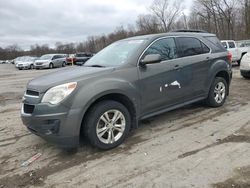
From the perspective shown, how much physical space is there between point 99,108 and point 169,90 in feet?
5.19

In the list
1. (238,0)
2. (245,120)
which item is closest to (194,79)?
(245,120)

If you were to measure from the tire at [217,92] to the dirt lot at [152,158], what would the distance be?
623mm

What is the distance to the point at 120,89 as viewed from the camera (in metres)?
4.51

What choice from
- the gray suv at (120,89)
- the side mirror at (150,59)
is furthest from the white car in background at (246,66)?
the side mirror at (150,59)

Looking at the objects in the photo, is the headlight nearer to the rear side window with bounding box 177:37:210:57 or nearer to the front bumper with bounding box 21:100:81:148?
the front bumper with bounding box 21:100:81:148

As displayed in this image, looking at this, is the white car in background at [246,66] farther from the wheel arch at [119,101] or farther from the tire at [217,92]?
the wheel arch at [119,101]

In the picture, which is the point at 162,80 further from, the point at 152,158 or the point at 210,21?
the point at 210,21

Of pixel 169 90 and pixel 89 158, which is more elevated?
pixel 169 90

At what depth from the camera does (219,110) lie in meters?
6.46

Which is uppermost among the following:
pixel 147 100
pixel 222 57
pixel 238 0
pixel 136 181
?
pixel 238 0

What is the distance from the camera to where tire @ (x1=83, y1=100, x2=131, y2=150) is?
13.9 feet

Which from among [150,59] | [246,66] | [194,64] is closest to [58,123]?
[150,59]

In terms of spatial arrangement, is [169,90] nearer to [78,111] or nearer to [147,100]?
[147,100]

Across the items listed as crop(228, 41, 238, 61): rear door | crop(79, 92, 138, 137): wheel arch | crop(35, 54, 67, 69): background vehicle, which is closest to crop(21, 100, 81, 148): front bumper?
crop(79, 92, 138, 137): wheel arch
